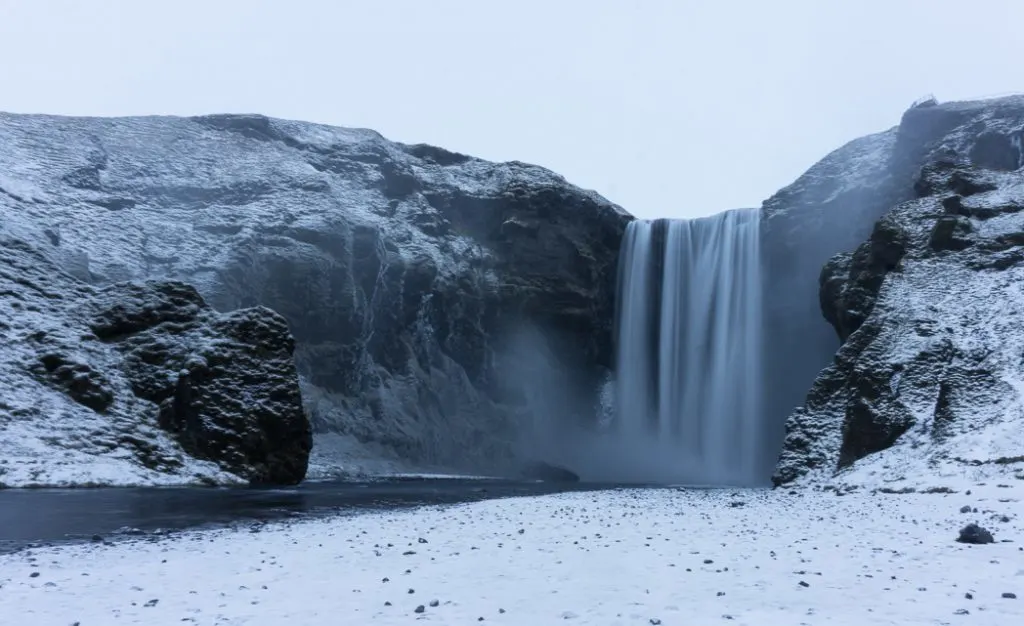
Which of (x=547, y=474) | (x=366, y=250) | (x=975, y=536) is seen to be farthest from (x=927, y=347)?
(x=366, y=250)

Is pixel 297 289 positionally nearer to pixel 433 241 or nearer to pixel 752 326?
pixel 433 241

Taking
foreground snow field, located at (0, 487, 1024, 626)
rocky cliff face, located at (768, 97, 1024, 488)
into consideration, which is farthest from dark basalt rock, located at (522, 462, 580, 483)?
foreground snow field, located at (0, 487, 1024, 626)

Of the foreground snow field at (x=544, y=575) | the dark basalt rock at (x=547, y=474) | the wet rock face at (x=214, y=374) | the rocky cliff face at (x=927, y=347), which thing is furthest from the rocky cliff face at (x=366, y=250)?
the foreground snow field at (x=544, y=575)

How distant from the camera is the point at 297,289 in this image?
58.9 metres

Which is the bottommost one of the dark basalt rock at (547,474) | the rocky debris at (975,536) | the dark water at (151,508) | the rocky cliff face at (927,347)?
the dark basalt rock at (547,474)

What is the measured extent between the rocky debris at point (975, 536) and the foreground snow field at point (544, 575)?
191 mm

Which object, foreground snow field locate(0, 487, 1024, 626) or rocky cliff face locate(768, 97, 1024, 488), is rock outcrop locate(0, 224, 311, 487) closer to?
foreground snow field locate(0, 487, 1024, 626)

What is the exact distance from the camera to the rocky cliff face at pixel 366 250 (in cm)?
5619

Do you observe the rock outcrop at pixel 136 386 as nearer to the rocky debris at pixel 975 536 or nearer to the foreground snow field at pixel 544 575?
the foreground snow field at pixel 544 575

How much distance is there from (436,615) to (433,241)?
6232 centimetres

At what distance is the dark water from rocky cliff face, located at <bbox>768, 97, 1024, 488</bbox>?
1590cm

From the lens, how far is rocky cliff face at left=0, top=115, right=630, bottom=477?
56188mm

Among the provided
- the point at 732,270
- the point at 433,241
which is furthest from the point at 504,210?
the point at 732,270

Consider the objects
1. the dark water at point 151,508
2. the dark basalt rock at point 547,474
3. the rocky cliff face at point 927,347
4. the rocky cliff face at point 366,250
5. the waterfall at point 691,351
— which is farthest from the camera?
the waterfall at point 691,351
